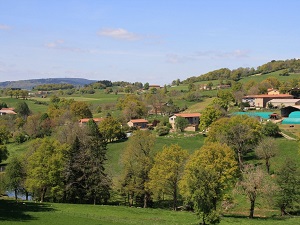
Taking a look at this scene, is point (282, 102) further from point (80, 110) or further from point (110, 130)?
point (80, 110)

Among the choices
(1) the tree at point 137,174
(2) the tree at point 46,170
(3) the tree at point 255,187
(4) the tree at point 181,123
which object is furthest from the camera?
(4) the tree at point 181,123

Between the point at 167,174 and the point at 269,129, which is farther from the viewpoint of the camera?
the point at 269,129

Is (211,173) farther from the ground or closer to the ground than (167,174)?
farther from the ground

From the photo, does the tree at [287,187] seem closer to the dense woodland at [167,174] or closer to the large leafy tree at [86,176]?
the dense woodland at [167,174]

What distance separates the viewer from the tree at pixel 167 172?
5216cm

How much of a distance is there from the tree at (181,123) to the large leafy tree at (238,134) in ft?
90.2

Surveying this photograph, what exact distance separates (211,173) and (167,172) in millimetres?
11063

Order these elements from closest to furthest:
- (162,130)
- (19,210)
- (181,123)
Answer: (19,210) → (162,130) → (181,123)

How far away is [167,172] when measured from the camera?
2064 inches

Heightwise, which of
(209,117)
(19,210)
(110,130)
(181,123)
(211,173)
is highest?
(209,117)

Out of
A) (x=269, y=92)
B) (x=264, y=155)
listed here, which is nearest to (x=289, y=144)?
(x=264, y=155)

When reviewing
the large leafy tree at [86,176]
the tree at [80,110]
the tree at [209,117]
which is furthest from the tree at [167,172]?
the tree at [80,110]

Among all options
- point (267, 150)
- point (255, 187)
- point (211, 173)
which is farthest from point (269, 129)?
point (211, 173)

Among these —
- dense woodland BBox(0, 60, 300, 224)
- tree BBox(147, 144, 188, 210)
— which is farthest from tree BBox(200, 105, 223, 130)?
tree BBox(147, 144, 188, 210)
